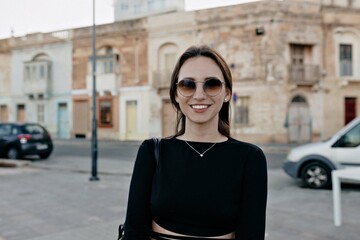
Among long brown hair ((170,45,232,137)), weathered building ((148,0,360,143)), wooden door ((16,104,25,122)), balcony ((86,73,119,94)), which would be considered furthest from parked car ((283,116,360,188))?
wooden door ((16,104,25,122))

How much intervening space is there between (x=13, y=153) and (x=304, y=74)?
18.4 m

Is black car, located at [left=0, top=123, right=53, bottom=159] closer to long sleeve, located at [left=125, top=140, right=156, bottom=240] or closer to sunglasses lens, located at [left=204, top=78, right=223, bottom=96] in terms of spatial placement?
long sleeve, located at [left=125, top=140, right=156, bottom=240]

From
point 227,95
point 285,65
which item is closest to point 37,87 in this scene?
point 285,65

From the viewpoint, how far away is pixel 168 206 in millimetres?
2004

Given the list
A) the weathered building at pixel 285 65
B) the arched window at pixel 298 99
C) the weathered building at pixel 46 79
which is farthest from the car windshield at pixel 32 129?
the weathered building at pixel 46 79

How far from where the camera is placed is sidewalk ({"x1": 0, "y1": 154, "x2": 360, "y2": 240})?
5809 mm

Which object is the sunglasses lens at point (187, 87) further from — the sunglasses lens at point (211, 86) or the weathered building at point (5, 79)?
the weathered building at point (5, 79)

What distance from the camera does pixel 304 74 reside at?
1036 inches

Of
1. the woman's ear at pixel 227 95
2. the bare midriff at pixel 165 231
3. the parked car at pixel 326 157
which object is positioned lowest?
the parked car at pixel 326 157

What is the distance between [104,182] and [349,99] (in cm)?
2138

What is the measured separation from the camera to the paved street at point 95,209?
5824mm

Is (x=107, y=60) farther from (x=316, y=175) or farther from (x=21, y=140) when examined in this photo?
(x=316, y=175)

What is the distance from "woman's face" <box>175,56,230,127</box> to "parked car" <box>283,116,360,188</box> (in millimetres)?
8162

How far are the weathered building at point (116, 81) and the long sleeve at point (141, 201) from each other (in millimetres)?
27873
